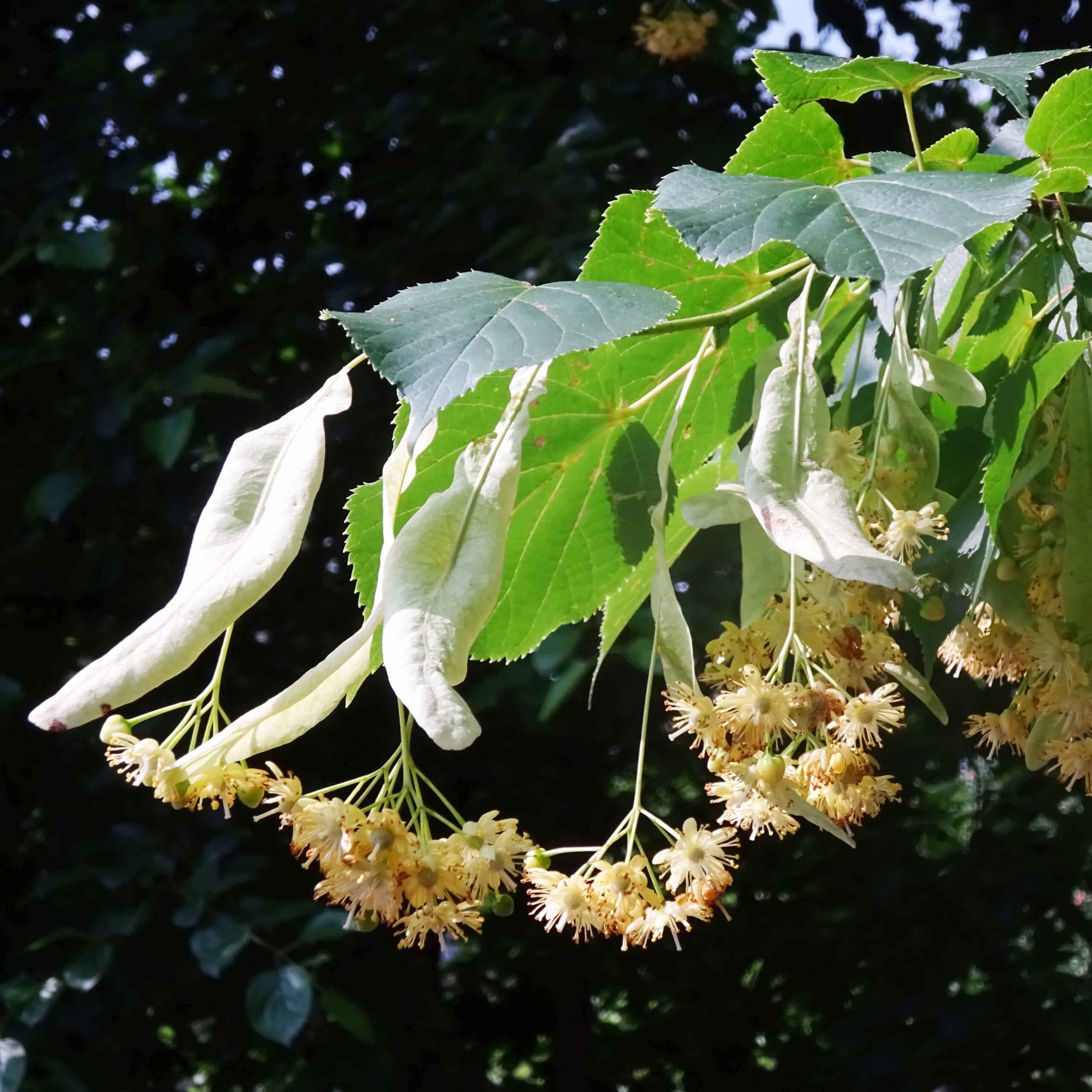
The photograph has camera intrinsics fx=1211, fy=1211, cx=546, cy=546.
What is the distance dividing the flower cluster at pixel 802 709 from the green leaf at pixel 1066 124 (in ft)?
0.67

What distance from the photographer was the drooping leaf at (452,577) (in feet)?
1.14

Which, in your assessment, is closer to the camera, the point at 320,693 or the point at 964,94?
the point at 320,693

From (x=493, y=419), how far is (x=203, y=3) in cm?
172

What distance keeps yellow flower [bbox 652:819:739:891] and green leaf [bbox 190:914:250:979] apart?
1192 mm

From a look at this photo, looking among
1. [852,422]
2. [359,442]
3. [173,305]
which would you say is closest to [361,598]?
[852,422]

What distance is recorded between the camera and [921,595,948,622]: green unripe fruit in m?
0.49

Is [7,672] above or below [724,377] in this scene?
below

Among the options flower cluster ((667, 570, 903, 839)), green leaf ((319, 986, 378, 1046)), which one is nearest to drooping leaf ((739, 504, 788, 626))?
flower cluster ((667, 570, 903, 839))

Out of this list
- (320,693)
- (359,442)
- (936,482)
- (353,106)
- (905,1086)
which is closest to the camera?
(320,693)

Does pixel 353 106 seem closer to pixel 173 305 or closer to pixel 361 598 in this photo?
pixel 173 305

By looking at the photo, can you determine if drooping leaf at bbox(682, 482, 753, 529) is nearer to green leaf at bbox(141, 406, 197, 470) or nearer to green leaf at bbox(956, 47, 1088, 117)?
green leaf at bbox(956, 47, 1088, 117)

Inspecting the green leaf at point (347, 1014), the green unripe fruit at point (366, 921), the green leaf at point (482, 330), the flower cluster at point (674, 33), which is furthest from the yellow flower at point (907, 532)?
the flower cluster at point (674, 33)

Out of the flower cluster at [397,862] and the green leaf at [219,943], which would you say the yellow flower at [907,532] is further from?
the green leaf at [219,943]

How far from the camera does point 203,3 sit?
1.91m
